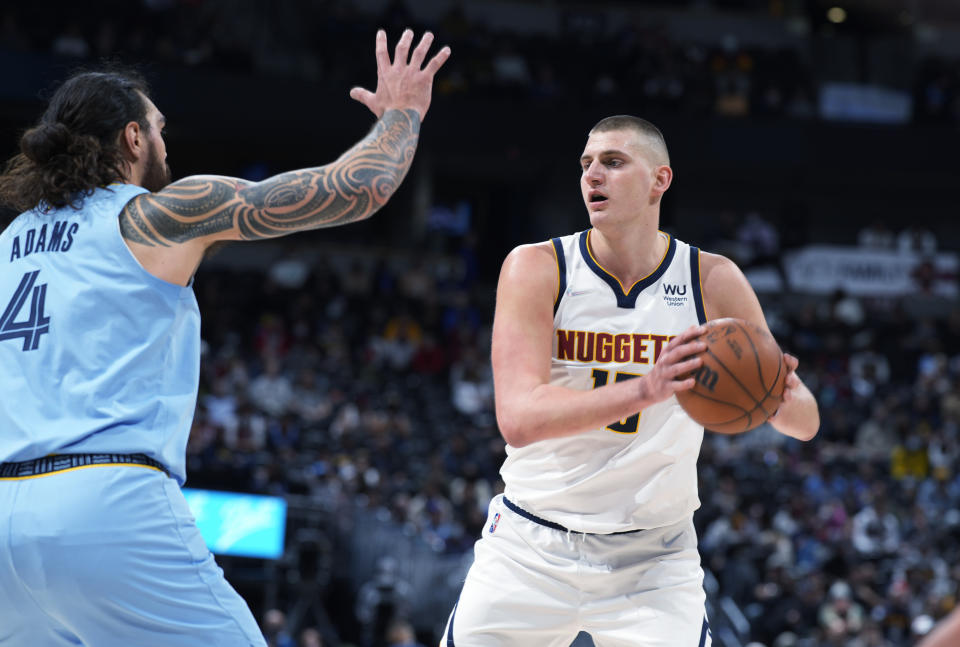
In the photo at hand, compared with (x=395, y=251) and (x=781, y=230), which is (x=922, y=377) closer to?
(x=781, y=230)

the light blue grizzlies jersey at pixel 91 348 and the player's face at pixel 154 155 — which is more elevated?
the player's face at pixel 154 155

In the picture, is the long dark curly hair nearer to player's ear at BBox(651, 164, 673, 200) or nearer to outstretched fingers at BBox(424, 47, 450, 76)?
outstretched fingers at BBox(424, 47, 450, 76)

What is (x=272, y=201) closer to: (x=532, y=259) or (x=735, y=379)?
(x=532, y=259)

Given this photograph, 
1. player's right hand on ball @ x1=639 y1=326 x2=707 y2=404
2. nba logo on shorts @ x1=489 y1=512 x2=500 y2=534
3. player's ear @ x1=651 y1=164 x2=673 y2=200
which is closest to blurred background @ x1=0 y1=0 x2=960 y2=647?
nba logo on shorts @ x1=489 y1=512 x2=500 y2=534

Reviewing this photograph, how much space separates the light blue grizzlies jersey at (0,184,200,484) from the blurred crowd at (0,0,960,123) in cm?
1732

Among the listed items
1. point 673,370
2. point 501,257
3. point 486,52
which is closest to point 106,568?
point 673,370

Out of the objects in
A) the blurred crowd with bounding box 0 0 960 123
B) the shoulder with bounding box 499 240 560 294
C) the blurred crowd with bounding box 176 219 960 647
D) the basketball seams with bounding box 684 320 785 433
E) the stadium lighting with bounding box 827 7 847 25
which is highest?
the stadium lighting with bounding box 827 7 847 25

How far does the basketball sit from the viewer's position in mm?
3473

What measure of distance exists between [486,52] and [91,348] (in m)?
20.7

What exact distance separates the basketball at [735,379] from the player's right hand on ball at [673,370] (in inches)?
3.1

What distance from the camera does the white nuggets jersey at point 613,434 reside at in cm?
399

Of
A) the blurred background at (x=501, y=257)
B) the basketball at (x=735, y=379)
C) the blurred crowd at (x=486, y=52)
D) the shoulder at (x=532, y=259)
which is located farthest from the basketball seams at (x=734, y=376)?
the blurred crowd at (x=486, y=52)

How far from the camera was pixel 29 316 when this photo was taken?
304cm

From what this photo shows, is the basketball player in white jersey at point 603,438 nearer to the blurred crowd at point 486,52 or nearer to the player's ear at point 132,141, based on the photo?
the player's ear at point 132,141
